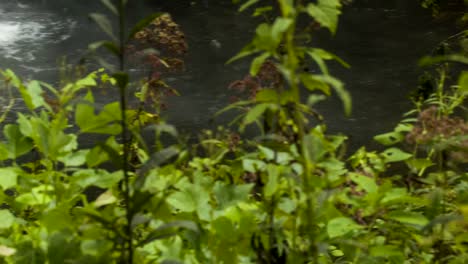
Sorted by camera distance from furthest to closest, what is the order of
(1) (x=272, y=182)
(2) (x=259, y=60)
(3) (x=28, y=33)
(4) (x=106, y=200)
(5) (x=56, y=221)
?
1. (3) (x=28, y=33)
2. (4) (x=106, y=200)
3. (5) (x=56, y=221)
4. (1) (x=272, y=182)
5. (2) (x=259, y=60)

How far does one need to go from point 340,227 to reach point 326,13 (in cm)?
60

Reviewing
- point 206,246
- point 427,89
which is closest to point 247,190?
point 206,246

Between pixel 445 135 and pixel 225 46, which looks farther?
pixel 225 46

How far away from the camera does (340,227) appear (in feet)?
6.20

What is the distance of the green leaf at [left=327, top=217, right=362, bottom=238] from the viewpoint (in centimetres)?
188

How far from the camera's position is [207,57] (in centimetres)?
667

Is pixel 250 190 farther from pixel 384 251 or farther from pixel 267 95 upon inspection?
pixel 267 95

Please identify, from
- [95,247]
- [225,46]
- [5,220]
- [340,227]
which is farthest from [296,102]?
[225,46]

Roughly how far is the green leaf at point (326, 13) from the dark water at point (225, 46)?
3.39 meters

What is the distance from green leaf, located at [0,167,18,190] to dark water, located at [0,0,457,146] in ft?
9.91

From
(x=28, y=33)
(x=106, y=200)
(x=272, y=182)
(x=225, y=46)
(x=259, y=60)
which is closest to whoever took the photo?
(x=259, y=60)

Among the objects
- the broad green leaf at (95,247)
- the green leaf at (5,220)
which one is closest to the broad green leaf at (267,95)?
the broad green leaf at (95,247)

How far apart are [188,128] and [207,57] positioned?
1.68m

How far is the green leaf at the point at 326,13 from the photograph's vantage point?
142 cm
